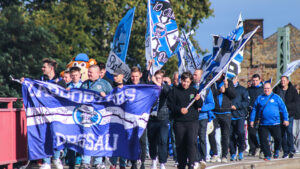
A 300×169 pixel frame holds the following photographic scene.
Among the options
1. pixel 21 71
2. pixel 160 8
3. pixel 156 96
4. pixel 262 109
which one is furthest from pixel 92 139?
pixel 21 71

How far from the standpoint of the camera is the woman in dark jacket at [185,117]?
1031 centimetres

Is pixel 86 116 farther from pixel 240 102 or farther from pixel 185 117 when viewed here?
pixel 240 102

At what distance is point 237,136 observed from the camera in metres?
14.4

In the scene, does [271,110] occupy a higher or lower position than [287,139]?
higher

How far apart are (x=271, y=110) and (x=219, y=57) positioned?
3313mm

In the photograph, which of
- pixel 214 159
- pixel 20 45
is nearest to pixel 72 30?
pixel 20 45

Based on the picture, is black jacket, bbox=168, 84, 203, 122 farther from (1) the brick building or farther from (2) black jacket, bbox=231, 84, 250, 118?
(1) the brick building

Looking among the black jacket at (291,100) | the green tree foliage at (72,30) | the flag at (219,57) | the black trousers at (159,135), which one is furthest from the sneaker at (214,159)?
the green tree foliage at (72,30)

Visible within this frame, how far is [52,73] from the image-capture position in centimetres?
1070

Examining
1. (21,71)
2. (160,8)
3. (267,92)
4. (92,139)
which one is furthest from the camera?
(21,71)

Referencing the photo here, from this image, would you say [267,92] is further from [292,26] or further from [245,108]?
[292,26]

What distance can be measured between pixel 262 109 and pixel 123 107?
5.10 meters

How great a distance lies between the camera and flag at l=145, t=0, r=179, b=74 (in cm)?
1181

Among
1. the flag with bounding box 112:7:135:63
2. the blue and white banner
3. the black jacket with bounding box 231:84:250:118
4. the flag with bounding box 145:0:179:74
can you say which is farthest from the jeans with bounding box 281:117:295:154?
the blue and white banner
